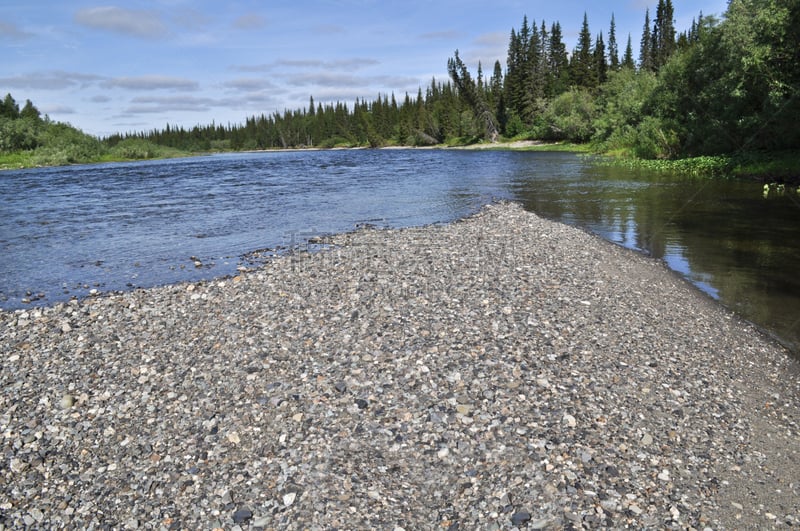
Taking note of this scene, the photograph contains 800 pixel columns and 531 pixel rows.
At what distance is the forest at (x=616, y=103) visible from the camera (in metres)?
29.5

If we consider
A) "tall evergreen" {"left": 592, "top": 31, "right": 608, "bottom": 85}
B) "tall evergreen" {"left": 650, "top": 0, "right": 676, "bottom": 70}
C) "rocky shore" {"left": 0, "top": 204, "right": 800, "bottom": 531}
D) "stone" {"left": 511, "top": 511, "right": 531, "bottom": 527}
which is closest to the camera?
"stone" {"left": 511, "top": 511, "right": 531, "bottom": 527}

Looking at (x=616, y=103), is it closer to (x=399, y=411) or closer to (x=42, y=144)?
(x=399, y=411)

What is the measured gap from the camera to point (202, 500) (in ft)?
19.3

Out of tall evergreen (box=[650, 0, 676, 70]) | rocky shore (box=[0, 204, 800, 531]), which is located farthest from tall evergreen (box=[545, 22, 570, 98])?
rocky shore (box=[0, 204, 800, 531])

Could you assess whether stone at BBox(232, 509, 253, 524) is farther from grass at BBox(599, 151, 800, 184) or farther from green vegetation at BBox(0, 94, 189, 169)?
green vegetation at BBox(0, 94, 189, 169)

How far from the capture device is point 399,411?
7367mm

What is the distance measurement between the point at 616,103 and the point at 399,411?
72977mm

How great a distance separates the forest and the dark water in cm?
498

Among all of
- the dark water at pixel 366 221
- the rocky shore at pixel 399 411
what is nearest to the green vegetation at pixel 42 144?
the dark water at pixel 366 221

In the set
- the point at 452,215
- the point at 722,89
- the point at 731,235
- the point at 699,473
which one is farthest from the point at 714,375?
the point at 722,89

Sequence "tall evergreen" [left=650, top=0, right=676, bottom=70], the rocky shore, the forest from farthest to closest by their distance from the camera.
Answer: "tall evergreen" [left=650, top=0, right=676, bottom=70] → the forest → the rocky shore

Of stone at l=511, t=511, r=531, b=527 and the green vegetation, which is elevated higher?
the green vegetation

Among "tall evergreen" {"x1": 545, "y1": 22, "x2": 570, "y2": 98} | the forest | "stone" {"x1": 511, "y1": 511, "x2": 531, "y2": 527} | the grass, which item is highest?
"tall evergreen" {"x1": 545, "y1": 22, "x2": 570, "y2": 98}

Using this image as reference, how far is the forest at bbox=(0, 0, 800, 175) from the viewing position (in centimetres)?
2953
